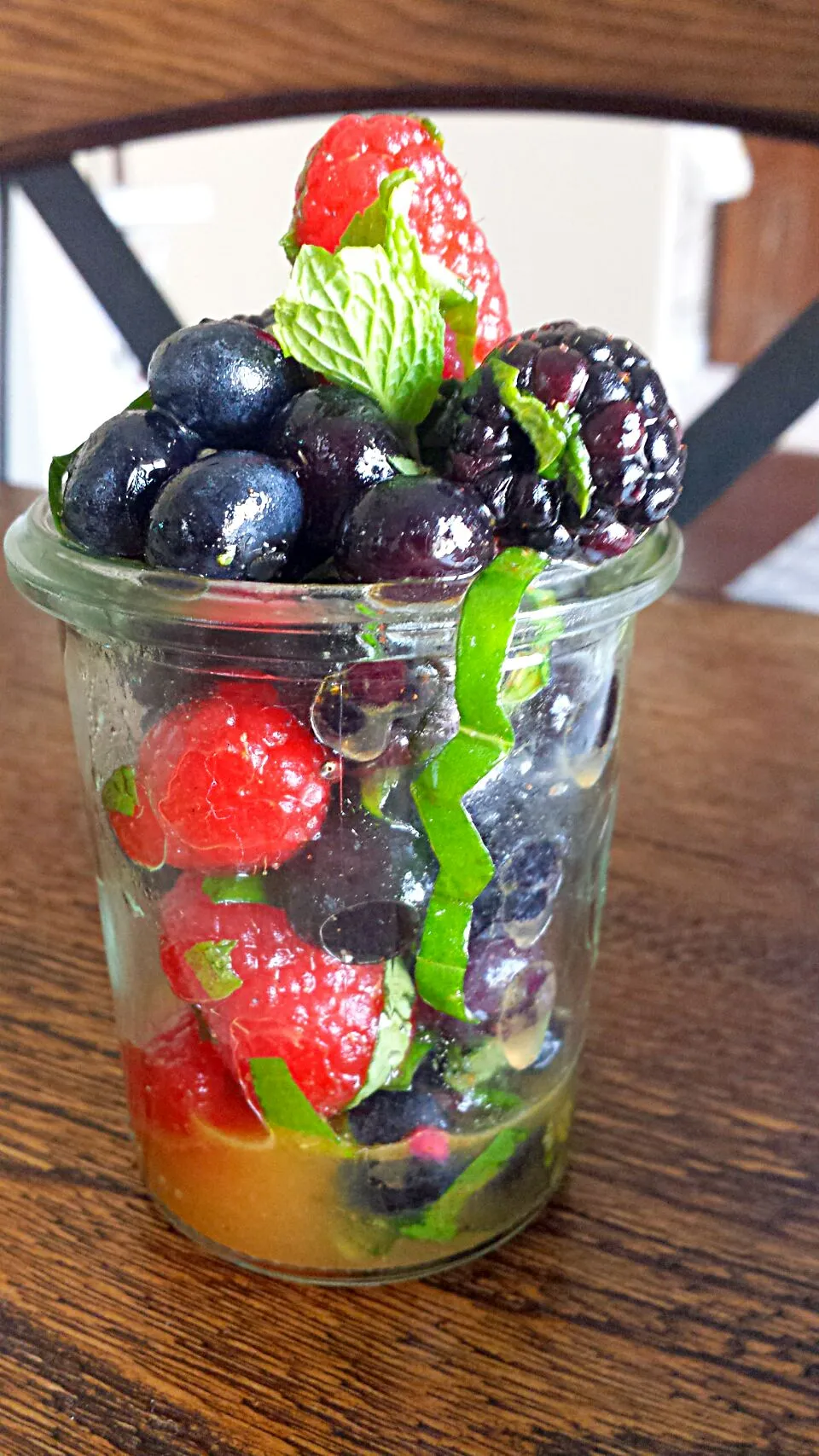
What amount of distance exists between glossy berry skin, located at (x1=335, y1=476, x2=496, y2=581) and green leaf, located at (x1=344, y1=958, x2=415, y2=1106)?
130mm

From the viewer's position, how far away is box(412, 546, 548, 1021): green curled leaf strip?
331 millimetres

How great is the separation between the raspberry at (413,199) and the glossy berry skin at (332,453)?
0.07 meters

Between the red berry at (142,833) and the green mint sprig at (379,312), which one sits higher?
the green mint sprig at (379,312)

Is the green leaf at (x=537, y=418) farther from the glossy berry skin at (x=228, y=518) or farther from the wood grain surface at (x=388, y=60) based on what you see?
the wood grain surface at (x=388, y=60)

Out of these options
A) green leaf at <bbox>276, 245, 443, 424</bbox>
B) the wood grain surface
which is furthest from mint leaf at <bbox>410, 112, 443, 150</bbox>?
the wood grain surface

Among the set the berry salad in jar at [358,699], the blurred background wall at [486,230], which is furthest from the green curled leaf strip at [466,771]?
the blurred background wall at [486,230]

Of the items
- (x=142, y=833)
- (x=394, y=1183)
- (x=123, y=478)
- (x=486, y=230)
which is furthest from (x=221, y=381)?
(x=486, y=230)

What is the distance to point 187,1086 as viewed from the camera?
0.42 m

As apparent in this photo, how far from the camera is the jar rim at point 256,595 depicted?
1.10 ft

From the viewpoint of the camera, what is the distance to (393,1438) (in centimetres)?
35

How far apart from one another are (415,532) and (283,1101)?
19 centimetres

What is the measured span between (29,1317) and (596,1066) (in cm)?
24

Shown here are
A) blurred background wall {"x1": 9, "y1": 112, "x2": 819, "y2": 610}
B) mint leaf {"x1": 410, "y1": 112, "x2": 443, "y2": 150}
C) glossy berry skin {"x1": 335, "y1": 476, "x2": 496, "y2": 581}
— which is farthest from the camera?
blurred background wall {"x1": 9, "y1": 112, "x2": 819, "y2": 610}

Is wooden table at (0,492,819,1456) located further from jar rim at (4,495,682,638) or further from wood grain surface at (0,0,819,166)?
wood grain surface at (0,0,819,166)
